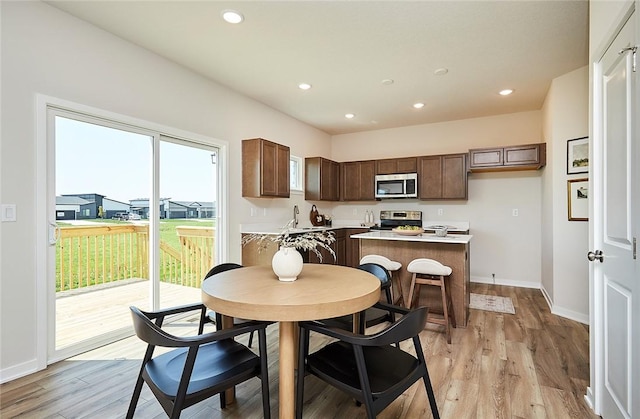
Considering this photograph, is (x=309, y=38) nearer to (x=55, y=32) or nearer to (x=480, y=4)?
(x=480, y=4)

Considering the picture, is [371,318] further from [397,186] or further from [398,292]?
[397,186]

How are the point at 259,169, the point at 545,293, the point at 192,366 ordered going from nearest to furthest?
the point at 192,366 < the point at 259,169 < the point at 545,293

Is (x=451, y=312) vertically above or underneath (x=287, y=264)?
underneath

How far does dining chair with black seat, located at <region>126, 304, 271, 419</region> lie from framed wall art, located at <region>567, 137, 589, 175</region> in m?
3.75

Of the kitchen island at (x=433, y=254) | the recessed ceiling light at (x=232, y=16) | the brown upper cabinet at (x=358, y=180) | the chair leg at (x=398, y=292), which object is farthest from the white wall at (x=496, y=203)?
the recessed ceiling light at (x=232, y=16)

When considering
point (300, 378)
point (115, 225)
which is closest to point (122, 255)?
point (115, 225)

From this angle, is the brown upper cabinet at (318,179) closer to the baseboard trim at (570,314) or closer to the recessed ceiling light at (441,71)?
the recessed ceiling light at (441,71)

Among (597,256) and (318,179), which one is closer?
(597,256)

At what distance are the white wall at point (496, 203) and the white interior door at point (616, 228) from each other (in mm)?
3341

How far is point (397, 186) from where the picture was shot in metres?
5.51

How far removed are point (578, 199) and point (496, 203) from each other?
1751 mm

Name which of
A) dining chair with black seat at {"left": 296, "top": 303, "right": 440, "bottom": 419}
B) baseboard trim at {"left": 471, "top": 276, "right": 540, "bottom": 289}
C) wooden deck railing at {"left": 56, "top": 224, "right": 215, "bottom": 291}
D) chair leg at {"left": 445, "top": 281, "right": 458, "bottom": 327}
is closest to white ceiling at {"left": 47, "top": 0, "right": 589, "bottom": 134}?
wooden deck railing at {"left": 56, "top": 224, "right": 215, "bottom": 291}

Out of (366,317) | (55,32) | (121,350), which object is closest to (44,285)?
(121,350)

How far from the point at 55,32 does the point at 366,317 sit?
3158 millimetres
